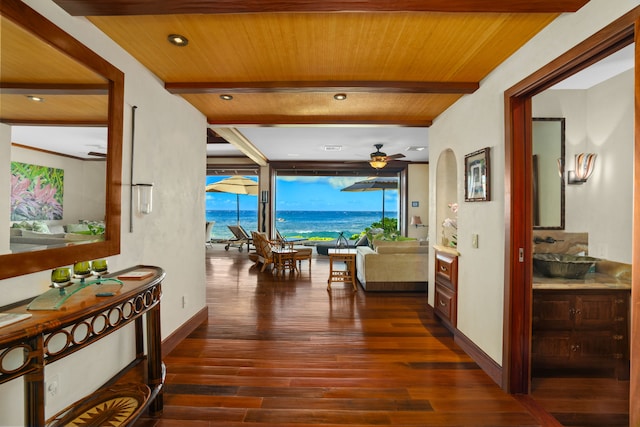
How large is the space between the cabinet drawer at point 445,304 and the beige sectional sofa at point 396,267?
1249 mm

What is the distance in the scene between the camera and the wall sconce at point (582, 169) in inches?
118

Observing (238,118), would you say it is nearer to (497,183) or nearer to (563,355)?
(497,183)

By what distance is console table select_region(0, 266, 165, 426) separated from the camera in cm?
121

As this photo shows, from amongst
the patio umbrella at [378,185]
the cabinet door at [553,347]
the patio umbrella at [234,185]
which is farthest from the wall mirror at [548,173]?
the patio umbrella at [234,185]

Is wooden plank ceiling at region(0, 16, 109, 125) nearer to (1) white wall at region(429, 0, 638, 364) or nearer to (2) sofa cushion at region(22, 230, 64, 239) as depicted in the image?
(2) sofa cushion at region(22, 230, 64, 239)

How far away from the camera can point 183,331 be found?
10.7 ft

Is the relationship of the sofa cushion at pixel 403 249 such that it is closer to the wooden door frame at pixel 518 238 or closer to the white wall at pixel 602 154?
the white wall at pixel 602 154

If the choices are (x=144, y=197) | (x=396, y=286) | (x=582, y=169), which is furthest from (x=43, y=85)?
(x=396, y=286)

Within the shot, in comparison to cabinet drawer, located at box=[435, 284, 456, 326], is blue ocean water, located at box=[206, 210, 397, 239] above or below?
above

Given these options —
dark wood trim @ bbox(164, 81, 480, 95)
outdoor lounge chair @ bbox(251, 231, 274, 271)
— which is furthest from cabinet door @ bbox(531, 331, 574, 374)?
outdoor lounge chair @ bbox(251, 231, 274, 271)

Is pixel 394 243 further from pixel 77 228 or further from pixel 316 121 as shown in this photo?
pixel 77 228

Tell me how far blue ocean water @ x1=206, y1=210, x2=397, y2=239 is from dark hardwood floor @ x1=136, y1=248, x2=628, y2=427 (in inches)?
769

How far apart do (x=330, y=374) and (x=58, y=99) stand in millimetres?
2650

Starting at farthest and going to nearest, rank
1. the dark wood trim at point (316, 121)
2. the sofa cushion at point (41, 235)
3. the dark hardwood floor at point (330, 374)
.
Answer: the dark wood trim at point (316, 121) < the dark hardwood floor at point (330, 374) < the sofa cushion at point (41, 235)
